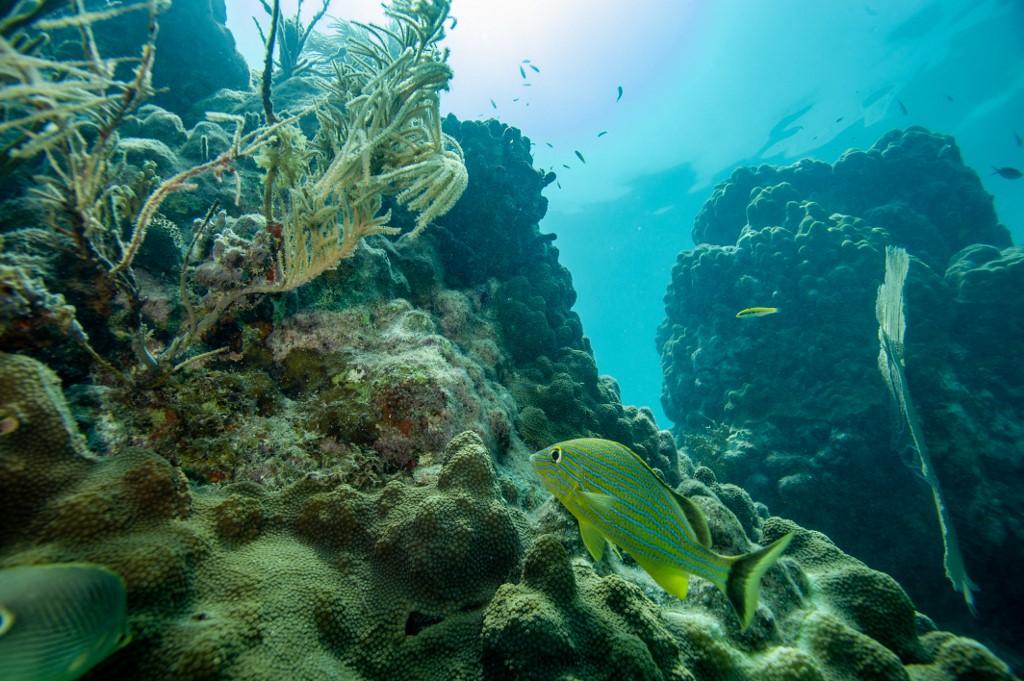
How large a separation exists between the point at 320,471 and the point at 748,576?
2360 mm

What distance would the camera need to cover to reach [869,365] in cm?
1108

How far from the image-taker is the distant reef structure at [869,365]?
9.02 metres

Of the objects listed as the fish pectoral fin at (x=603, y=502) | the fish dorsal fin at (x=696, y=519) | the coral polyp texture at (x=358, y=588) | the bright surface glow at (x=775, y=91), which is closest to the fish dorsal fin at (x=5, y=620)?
the coral polyp texture at (x=358, y=588)

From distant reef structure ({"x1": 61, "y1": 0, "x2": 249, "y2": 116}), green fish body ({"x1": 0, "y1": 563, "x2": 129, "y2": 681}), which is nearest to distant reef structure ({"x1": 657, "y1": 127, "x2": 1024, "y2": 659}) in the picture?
green fish body ({"x1": 0, "y1": 563, "x2": 129, "y2": 681})

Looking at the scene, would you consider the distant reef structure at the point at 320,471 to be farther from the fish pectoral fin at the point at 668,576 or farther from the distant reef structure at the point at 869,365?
the distant reef structure at the point at 869,365

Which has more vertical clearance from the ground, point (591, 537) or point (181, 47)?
point (181, 47)

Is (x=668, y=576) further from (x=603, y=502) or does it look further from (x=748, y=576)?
(x=603, y=502)

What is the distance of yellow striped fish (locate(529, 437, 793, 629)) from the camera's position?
4.59ft

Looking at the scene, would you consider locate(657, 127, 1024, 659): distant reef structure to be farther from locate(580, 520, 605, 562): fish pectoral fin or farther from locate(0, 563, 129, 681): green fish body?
locate(0, 563, 129, 681): green fish body

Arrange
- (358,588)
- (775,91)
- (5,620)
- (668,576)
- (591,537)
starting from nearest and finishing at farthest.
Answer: (5,620) < (668,576) < (591,537) < (358,588) < (775,91)

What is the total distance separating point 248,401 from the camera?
9.80 feet

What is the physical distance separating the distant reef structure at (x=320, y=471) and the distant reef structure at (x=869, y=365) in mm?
8969

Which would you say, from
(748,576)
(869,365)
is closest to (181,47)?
(748,576)

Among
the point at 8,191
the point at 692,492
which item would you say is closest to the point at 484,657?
the point at 692,492
